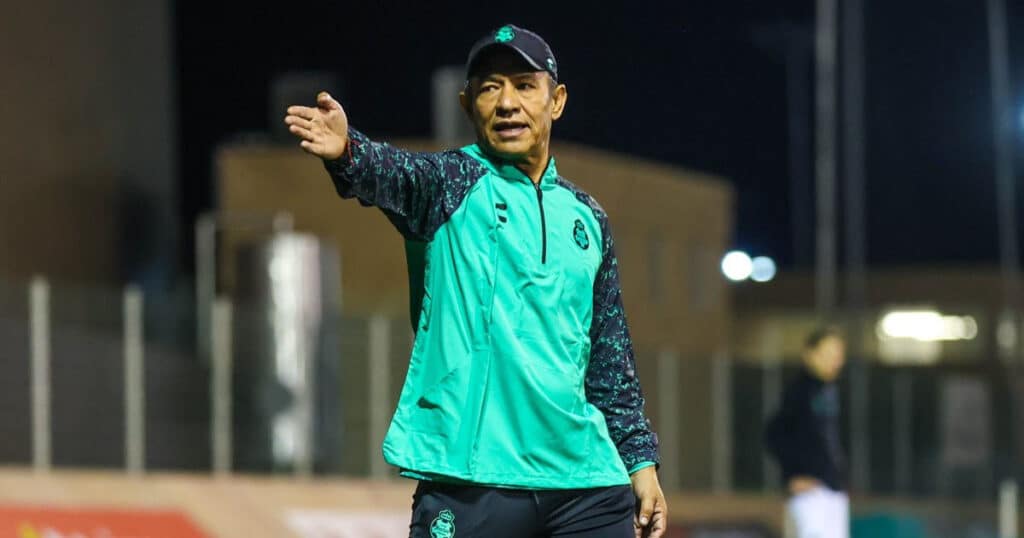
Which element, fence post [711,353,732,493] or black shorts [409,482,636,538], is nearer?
black shorts [409,482,636,538]

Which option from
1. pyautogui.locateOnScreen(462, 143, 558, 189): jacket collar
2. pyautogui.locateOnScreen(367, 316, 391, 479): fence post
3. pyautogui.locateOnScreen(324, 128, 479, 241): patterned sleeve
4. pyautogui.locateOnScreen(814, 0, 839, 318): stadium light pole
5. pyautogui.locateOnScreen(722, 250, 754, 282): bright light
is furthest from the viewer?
pyautogui.locateOnScreen(722, 250, 754, 282): bright light

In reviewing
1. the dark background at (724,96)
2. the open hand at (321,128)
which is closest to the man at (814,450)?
the dark background at (724,96)

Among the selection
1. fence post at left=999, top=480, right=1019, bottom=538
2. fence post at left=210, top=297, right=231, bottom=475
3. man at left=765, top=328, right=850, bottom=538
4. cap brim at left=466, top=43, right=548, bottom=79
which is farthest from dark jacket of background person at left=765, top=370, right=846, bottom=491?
fence post at left=999, top=480, right=1019, bottom=538

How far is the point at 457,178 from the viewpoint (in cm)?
476

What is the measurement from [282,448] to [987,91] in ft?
50.4

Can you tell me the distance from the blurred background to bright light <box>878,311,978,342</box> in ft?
0.24

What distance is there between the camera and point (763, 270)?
4731 cm

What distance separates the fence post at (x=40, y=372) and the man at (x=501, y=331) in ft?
32.6

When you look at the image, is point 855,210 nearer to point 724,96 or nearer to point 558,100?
point 724,96

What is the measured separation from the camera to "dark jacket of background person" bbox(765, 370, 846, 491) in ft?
41.2

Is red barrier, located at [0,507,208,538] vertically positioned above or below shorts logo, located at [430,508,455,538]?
below

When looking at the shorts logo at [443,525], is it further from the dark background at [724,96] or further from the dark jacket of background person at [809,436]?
the dark background at [724,96]

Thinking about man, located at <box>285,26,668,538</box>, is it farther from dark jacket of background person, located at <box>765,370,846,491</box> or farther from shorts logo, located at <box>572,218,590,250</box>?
dark jacket of background person, located at <box>765,370,846,491</box>

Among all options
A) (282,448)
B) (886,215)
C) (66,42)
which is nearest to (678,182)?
(66,42)
